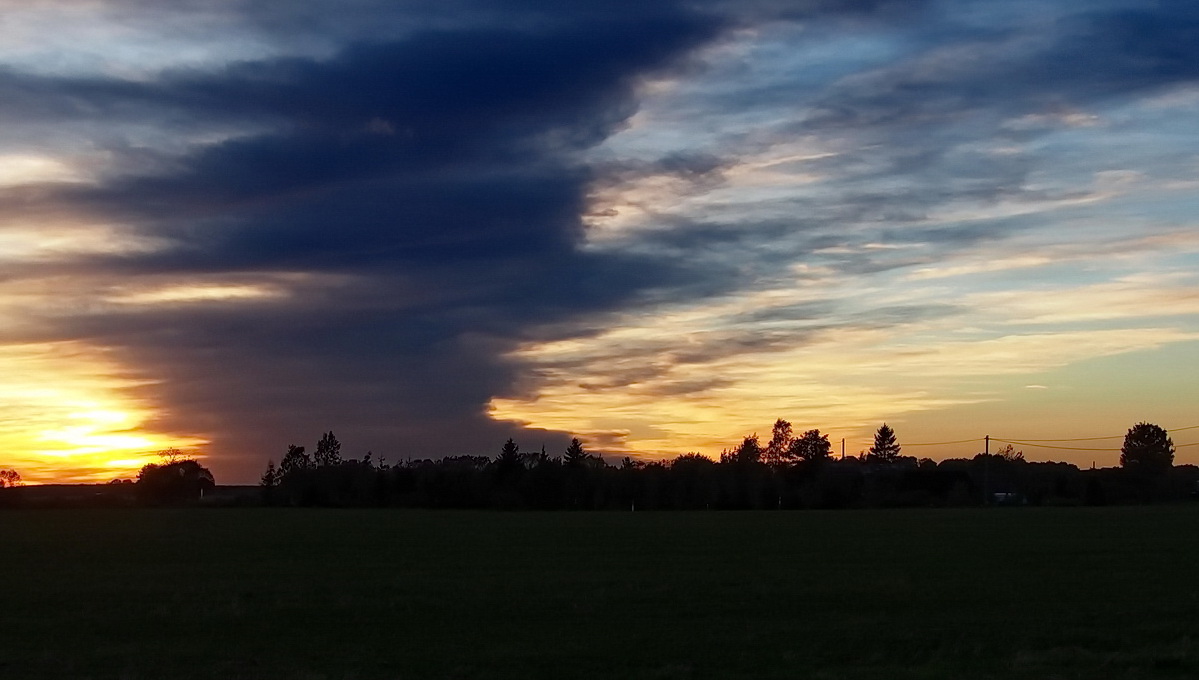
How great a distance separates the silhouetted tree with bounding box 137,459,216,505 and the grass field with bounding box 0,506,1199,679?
406ft

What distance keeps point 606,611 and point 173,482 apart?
164 metres

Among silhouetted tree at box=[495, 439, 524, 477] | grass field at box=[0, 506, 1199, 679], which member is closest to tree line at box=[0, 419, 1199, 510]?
silhouetted tree at box=[495, 439, 524, 477]

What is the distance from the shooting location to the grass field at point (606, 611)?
18250 mm

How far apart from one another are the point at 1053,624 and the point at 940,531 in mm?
43497

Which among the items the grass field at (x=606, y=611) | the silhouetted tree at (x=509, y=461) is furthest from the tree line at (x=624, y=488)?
the grass field at (x=606, y=611)

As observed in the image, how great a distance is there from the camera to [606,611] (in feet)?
83.5

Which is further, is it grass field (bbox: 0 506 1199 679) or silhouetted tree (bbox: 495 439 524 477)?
silhouetted tree (bbox: 495 439 524 477)

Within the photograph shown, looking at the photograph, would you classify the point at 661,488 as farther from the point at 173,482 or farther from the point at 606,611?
the point at 606,611

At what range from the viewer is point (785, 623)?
2320 cm

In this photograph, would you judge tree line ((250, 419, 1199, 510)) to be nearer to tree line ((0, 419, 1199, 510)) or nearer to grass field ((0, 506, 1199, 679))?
tree line ((0, 419, 1199, 510))

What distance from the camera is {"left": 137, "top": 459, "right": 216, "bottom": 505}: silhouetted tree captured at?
16875cm

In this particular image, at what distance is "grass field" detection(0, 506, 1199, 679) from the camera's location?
18.2 metres

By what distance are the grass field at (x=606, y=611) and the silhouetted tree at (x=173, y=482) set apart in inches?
4875

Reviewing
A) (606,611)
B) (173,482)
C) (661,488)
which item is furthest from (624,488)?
(606,611)
